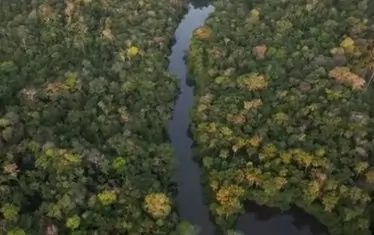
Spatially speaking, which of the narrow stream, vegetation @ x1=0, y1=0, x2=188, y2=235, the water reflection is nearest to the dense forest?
vegetation @ x1=0, y1=0, x2=188, y2=235

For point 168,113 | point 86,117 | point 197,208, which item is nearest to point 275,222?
point 197,208

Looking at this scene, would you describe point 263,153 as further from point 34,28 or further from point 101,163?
point 34,28

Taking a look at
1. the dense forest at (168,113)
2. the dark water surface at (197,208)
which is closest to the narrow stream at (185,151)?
the dark water surface at (197,208)

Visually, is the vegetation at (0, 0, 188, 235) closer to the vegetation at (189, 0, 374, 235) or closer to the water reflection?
the vegetation at (189, 0, 374, 235)

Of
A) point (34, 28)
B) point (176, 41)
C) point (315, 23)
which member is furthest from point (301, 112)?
point (34, 28)

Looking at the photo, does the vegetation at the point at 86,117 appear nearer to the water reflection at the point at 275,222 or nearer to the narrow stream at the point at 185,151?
the narrow stream at the point at 185,151
